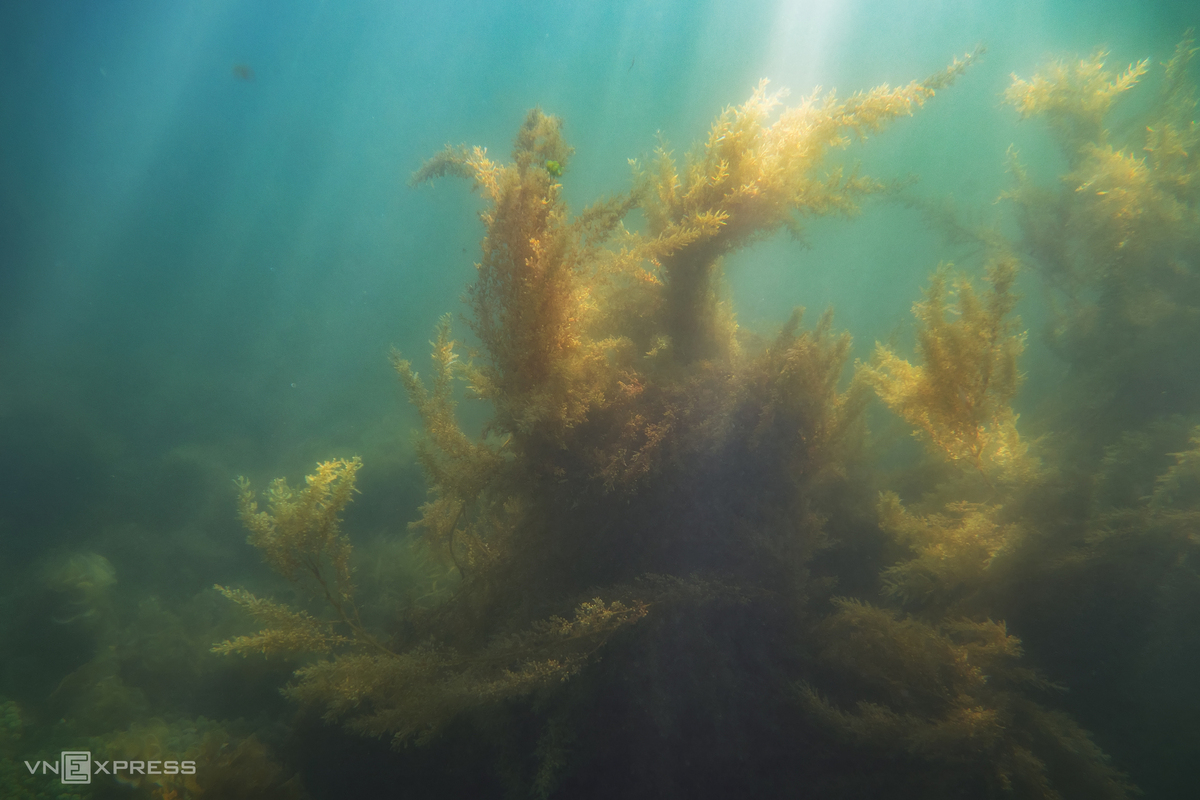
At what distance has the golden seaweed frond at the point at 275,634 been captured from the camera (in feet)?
8.49

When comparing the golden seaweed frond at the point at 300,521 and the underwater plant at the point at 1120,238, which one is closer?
the golden seaweed frond at the point at 300,521

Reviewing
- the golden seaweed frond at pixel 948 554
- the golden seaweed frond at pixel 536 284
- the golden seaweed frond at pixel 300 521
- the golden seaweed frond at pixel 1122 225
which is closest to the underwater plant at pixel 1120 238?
the golden seaweed frond at pixel 1122 225

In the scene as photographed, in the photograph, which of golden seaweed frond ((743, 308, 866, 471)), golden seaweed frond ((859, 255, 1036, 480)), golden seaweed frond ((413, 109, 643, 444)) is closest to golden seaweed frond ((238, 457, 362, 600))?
golden seaweed frond ((413, 109, 643, 444))

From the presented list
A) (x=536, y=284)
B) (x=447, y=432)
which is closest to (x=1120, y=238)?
(x=536, y=284)

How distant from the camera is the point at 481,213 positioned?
2490 millimetres

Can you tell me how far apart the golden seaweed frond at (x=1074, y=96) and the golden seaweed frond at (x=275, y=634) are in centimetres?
993

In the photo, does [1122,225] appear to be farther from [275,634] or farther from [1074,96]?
[275,634]

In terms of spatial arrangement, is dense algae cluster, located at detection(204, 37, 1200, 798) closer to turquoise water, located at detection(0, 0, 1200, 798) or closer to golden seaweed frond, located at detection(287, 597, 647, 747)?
golden seaweed frond, located at detection(287, 597, 647, 747)

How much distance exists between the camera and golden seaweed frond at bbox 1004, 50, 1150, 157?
206 inches

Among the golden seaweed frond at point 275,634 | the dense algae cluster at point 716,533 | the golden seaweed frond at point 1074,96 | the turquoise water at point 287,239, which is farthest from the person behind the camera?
the turquoise water at point 287,239

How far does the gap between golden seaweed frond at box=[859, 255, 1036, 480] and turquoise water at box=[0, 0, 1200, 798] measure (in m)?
0.35

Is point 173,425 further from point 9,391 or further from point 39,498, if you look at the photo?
point 9,391

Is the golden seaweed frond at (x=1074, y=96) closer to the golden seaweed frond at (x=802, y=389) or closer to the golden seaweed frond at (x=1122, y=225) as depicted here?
the golden seaweed frond at (x=1122, y=225)

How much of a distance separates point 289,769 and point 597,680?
264 cm
